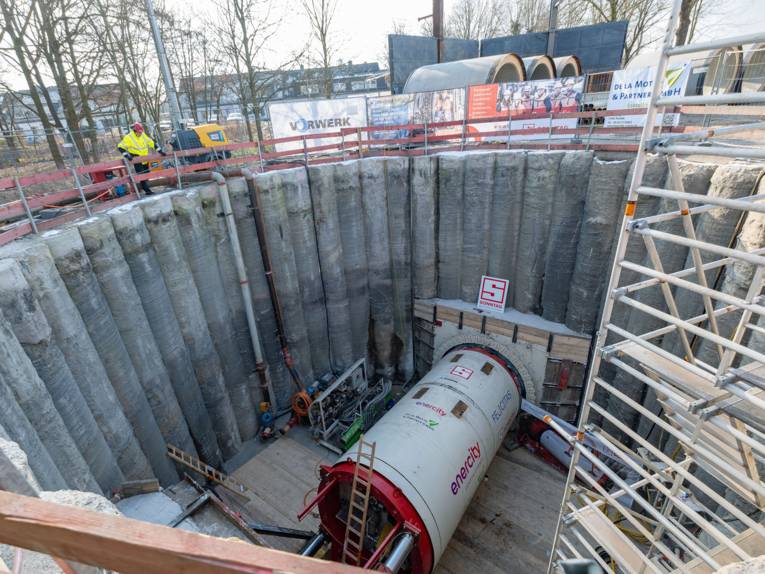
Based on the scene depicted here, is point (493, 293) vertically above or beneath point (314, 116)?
beneath

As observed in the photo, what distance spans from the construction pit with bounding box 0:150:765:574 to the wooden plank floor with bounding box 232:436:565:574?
0.17 ft

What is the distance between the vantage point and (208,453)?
1172 cm

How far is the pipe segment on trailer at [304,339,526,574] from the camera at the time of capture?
8023 millimetres

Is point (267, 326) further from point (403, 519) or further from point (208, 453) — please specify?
point (403, 519)

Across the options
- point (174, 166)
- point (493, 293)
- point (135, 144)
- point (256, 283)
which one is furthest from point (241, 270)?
point (493, 293)

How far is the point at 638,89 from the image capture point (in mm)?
13539

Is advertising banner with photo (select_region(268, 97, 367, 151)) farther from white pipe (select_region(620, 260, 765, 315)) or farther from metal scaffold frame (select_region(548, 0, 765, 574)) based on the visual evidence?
white pipe (select_region(620, 260, 765, 315))

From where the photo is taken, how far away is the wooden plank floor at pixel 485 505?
977 cm

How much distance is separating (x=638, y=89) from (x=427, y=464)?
13.5 meters

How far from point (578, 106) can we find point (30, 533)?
17120 millimetres

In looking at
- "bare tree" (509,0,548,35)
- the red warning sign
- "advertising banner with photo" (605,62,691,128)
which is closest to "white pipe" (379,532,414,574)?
the red warning sign

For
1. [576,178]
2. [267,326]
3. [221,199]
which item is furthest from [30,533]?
[576,178]

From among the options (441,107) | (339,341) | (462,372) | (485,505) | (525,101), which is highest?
(525,101)

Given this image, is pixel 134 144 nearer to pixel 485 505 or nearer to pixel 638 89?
pixel 485 505
